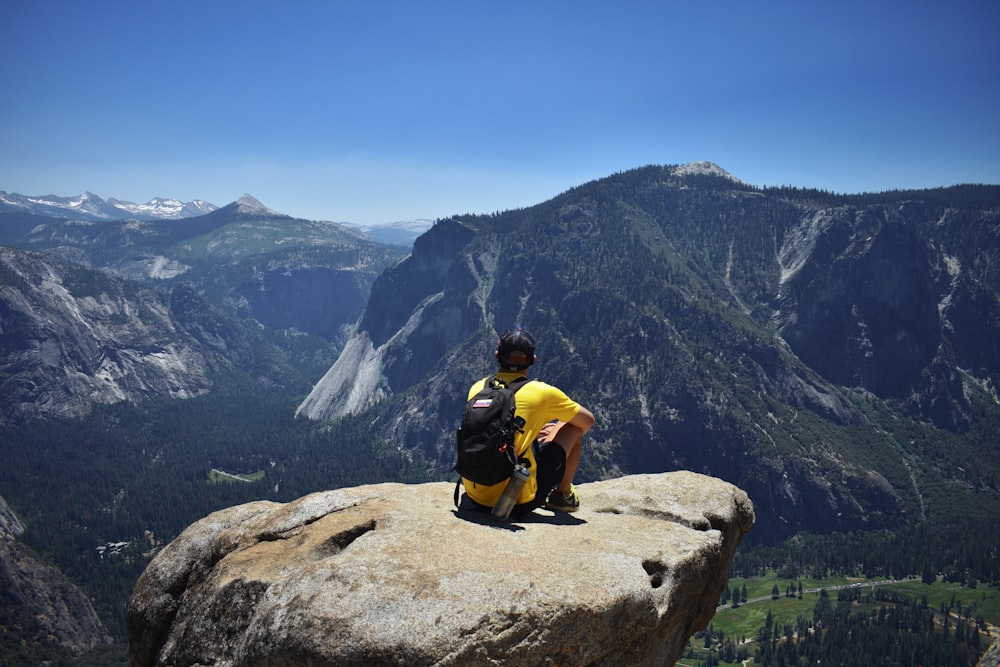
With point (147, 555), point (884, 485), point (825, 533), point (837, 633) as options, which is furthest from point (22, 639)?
point (884, 485)

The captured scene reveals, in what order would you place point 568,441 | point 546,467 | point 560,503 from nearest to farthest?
point 546,467
point 568,441
point 560,503

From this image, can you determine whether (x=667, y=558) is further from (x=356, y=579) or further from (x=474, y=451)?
(x=356, y=579)

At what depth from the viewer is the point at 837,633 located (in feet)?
414

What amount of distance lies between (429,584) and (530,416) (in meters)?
3.88

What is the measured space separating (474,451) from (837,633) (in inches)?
5902

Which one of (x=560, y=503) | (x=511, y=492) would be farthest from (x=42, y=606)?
(x=511, y=492)

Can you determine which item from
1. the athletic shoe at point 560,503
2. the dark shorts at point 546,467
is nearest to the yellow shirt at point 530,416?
the dark shorts at point 546,467

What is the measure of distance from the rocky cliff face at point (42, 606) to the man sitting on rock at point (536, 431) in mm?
136788

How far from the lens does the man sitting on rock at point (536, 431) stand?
37.8ft

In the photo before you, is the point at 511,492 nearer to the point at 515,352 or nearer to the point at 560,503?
the point at 560,503

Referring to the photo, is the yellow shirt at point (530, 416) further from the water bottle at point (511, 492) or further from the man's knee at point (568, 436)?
the man's knee at point (568, 436)

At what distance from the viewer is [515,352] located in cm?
1218

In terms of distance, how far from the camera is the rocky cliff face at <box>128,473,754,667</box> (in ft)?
26.6

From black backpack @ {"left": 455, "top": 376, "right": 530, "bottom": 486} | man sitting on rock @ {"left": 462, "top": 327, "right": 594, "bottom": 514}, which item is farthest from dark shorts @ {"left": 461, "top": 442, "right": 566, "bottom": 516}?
black backpack @ {"left": 455, "top": 376, "right": 530, "bottom": 486}
